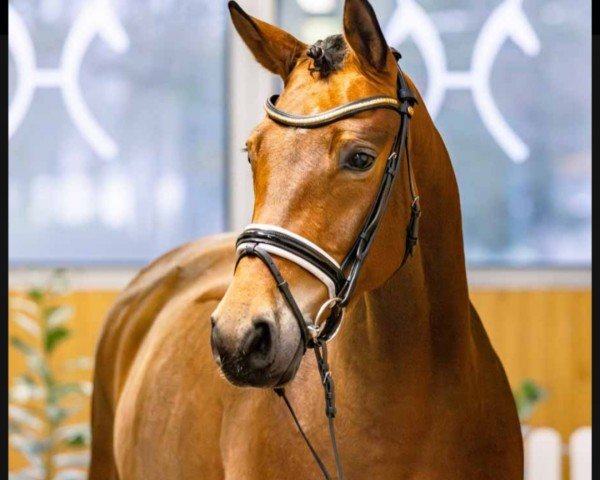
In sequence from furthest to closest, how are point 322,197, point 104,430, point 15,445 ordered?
1. point 15,445
2. point 104,430
3. point 322,197

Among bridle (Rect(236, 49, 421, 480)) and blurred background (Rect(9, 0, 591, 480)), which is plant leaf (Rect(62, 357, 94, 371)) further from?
bridle (Rect(236, 49, 421, 480))

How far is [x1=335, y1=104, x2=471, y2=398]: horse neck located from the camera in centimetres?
195

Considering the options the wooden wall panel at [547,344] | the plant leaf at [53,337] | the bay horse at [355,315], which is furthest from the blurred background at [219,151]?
the bay horse at [355,315]

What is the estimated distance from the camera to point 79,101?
5.42 metres

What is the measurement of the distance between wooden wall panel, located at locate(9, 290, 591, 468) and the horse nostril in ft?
11.8

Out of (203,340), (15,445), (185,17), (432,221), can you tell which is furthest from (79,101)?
(432,221)

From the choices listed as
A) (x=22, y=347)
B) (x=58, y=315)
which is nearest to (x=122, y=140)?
(x=58, y=315)

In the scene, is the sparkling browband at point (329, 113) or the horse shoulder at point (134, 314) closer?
the sparkling browband at point (329, 113)

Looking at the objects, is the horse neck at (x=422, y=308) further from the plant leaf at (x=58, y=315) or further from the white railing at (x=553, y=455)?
the plant leaf at (x=58, y=315)

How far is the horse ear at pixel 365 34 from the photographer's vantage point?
181 cm

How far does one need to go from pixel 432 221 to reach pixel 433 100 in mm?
3354

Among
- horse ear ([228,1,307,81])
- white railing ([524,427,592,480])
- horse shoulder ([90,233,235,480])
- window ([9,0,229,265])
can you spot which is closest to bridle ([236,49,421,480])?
horse ear ([228,1,307,81])

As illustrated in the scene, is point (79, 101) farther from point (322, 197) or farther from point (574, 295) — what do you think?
point (322, 197)

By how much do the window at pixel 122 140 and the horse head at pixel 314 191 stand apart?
3.55 metres
